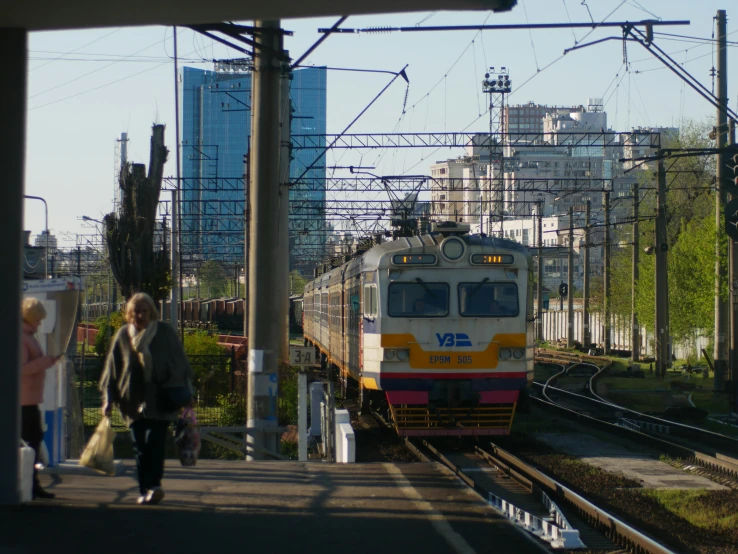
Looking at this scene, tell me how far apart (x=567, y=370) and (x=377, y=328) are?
64.7 ft

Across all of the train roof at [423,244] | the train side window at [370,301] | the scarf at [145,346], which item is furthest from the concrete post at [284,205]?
the scarf at [145,346]

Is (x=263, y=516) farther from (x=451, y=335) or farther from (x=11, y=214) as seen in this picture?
(x=451, y=335)

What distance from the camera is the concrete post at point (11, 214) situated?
6.59m

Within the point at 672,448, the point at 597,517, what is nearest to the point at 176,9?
the point at 597,517

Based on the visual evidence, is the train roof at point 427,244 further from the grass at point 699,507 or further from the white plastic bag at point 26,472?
the white plastic bag at point 26,472

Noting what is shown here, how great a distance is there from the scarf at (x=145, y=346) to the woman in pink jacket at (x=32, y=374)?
2.89 feet

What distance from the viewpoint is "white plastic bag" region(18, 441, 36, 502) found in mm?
6988

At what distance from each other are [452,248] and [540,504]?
5.63 m

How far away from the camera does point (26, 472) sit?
279 inches

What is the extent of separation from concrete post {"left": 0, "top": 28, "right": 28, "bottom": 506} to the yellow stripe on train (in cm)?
854

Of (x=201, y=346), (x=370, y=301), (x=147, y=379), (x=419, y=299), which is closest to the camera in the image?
(x=147, y=379)

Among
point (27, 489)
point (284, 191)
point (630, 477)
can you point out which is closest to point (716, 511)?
point (630, 477)

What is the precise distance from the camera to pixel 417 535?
6609 millimetres

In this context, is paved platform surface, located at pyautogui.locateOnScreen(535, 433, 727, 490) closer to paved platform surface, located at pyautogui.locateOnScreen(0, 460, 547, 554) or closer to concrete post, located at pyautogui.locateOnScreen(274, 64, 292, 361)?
paved platform surface, located at pyautogui.locateOnScreen(0, 460, 547, 554)
